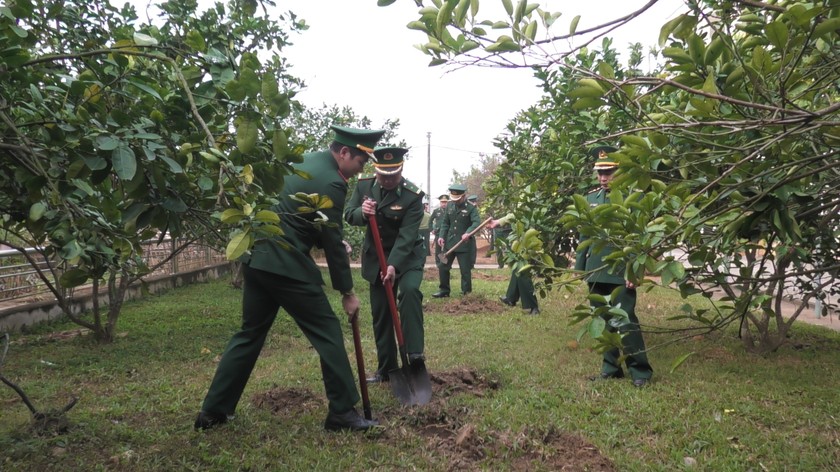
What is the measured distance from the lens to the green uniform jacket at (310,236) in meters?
3.54

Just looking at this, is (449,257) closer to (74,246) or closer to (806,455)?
(806,455)

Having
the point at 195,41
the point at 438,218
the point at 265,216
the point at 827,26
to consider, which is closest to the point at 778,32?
the point at 827,26

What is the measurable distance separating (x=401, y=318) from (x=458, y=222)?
7.07 metres

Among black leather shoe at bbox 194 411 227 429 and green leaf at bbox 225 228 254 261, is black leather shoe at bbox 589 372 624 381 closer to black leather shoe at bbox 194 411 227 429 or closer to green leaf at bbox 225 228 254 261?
black leather shoe at bbox 194 411 227 429

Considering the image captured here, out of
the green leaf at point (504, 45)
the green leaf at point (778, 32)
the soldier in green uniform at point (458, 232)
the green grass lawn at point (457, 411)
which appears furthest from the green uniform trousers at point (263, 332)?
the soldier in green uniform at point (458, 232)

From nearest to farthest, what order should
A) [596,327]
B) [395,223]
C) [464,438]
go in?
[596,327] < [464,438] < [395,223]

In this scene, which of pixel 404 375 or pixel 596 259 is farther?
pixel 596 259

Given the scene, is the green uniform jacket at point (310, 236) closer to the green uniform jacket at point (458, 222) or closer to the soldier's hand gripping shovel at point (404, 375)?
the soldier's hand gripping shovel at point (404, 375)

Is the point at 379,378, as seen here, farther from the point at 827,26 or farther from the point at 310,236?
the point at 827,26

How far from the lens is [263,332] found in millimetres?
3748

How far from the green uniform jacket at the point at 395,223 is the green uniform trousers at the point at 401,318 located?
12 cm

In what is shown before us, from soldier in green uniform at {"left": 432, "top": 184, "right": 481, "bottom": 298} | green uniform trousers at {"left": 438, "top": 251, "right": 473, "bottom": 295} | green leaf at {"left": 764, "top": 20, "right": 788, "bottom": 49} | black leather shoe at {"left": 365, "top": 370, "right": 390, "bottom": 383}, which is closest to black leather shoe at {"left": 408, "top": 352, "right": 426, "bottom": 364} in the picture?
black leather shoe at {"left": 365, "top": 370, "right": 390, "bottom": 383}

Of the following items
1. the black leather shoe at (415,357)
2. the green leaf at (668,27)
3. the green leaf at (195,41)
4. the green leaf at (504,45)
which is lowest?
the black leather shoe at (415,357)

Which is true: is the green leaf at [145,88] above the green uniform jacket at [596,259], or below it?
above
